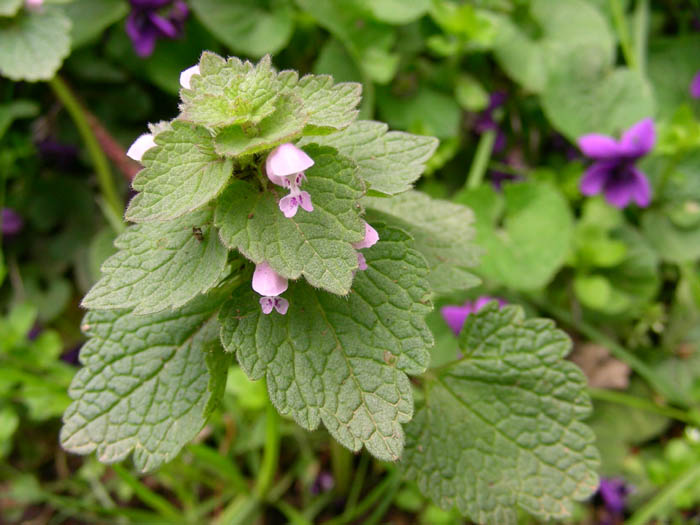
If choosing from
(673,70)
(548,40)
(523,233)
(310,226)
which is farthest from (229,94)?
(673,70)

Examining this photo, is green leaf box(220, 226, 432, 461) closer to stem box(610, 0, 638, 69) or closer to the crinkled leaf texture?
the crinkled leaf texture

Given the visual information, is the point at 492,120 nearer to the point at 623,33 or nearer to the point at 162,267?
the point at 623,33

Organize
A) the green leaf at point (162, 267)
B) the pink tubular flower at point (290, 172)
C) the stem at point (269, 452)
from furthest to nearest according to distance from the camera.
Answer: the stem at point (269, 452) < the green leaf at point (162, 267) < the pink tubular flower at point (290, 172)

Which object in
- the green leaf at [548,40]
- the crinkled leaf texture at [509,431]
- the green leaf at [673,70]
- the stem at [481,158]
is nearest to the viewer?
the crinkled leaf texture at [509,431]

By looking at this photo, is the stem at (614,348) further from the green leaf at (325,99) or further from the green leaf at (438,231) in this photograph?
the green leaf at (325,99)

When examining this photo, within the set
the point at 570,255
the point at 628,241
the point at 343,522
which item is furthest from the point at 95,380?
the point at 628,241

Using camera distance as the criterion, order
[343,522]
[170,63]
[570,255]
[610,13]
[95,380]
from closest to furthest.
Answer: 1. [95,380]
2. [343,522]
3. [570,255]
4. [170,63]
5. [610,13]

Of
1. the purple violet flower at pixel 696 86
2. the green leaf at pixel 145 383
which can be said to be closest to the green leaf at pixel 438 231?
the green leaf at pixel 145 383

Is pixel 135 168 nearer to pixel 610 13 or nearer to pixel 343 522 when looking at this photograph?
pixel 343 522
